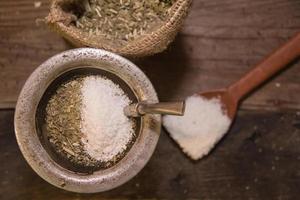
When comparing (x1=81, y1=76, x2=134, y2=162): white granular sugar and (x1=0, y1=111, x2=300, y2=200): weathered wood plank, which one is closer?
(x1=81, y1=76, x2=134, y2=162): white granular sugar

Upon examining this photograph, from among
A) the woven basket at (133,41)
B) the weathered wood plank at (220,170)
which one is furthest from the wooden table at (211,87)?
the woven basket at (133,41)

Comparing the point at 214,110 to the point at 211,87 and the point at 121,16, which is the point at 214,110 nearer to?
the point at 211,87

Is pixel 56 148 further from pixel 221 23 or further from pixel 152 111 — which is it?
pixel 221 23

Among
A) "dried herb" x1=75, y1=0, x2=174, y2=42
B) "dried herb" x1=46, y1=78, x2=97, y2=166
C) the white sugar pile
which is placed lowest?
the white sugar pile

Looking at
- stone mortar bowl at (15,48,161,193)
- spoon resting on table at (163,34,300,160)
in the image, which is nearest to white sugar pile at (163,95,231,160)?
spoon resting on table at (163,34,300,160)

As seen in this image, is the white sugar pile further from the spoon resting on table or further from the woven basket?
the woven basket

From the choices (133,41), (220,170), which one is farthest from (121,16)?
(220,170)
